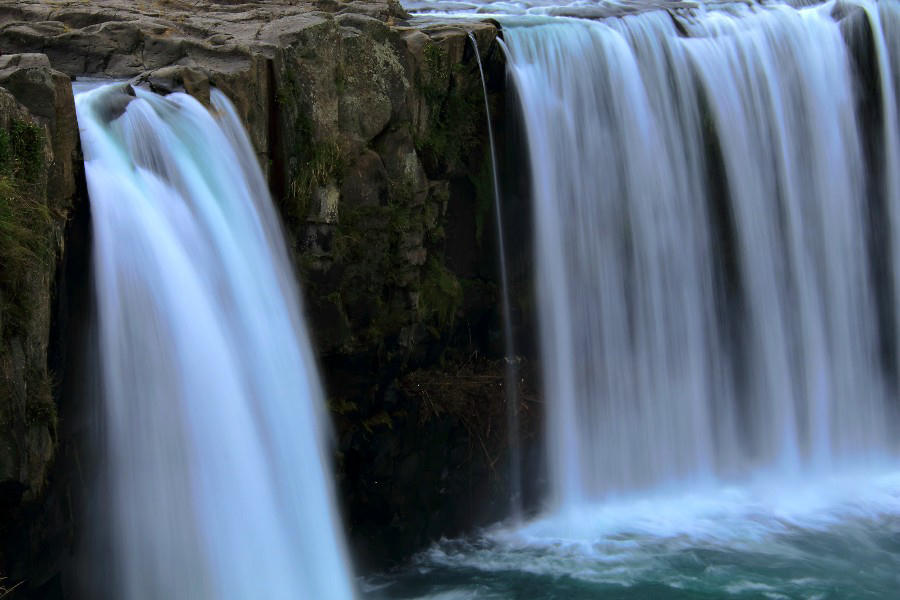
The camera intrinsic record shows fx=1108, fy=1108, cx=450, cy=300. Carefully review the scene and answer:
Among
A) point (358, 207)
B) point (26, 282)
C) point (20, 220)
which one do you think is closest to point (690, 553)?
point (358, 207)

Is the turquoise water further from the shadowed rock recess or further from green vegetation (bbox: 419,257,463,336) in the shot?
green vegetation (bbox: 419,257,463,336)

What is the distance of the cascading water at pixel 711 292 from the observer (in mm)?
8945

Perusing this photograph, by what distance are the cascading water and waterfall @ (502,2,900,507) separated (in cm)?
2

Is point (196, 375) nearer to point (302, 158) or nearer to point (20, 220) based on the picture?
point (20, 220)

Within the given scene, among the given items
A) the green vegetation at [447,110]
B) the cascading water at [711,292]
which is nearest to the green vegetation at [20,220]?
the green vegetation at [447,110]

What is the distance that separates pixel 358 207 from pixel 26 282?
11.0 ft

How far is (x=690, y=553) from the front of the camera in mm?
8422

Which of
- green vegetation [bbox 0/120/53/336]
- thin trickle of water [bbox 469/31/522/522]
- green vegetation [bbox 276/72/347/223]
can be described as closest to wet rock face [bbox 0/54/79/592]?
green vegetation [bbox 0/120/53/336]

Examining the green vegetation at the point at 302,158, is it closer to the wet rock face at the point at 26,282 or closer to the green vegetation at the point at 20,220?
the wet rock face at the point at 26,282

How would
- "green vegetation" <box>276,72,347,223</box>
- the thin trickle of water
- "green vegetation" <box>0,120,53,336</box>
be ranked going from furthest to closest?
the thin trickle of water, "green vegetation" <box>276,72,347,223</box>, "green vegetation" <box>0,120,53,336</box>

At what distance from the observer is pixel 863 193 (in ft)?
35.6

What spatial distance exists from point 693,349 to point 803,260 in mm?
1488

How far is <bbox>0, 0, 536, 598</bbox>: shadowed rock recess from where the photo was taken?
5.68m

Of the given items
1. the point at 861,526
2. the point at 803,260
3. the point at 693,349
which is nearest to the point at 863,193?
the point at 803,260
